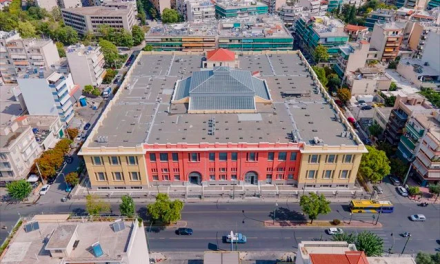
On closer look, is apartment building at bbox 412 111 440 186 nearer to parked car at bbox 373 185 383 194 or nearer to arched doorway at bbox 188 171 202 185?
parked car at bbox 373 185 383 194

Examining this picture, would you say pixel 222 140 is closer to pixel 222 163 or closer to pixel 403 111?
pixel 222 163

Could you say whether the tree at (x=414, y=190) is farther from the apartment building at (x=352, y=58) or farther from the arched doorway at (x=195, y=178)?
the apartment building at (x=352, y=58)

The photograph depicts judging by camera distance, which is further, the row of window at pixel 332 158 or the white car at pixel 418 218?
the row of window at pixel 332 158

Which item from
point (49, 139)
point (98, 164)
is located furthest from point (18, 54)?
point (98, 164)

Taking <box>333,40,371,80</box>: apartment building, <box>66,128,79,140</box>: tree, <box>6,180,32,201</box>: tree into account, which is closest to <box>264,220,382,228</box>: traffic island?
<box>6,180,32,201</box>: tree

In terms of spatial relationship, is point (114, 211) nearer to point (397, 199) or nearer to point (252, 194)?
point (252, 194)

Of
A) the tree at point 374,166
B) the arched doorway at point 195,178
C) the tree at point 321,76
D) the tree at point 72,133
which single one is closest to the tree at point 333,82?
the tree at point 321,76
